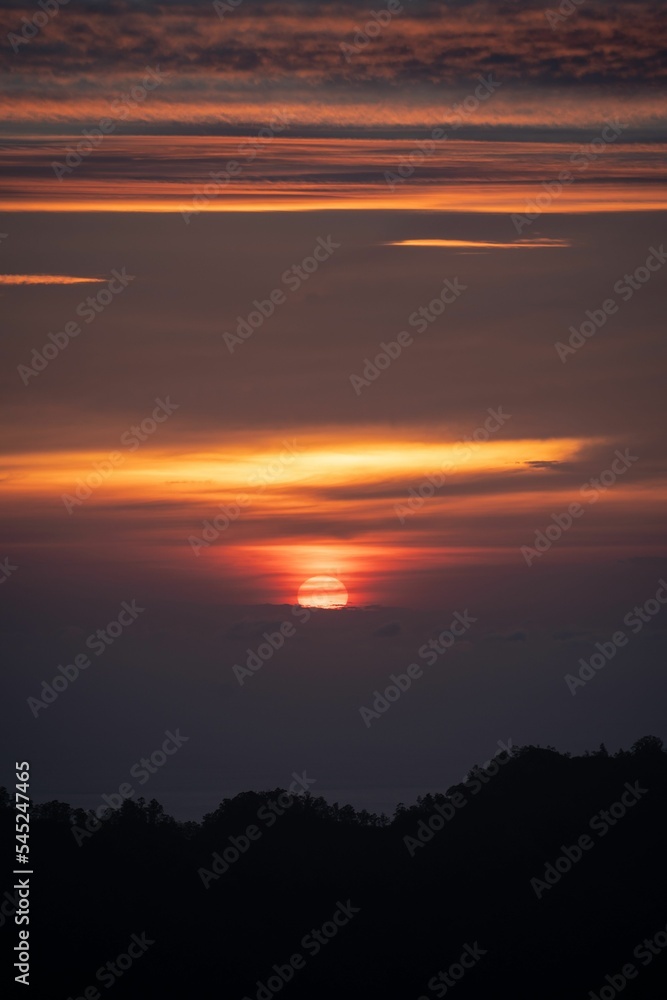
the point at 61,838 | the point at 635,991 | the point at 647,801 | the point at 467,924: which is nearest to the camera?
the point at 635,991

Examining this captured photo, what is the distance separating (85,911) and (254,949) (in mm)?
5685

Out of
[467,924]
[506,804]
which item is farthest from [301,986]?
[506,804]

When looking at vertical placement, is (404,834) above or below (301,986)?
above

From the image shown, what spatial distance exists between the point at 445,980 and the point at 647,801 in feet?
43.1

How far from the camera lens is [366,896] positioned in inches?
1807

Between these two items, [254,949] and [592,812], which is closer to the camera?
[254,949]

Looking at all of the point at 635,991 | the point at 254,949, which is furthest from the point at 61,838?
the point at 635,991

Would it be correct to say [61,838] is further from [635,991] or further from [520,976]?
[635,991]

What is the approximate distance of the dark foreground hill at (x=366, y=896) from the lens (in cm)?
4138

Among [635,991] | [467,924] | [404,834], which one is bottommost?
[635,991]

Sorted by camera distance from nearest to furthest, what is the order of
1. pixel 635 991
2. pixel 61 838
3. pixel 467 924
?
pixel 635 991 → pixel 467 924 → pixel 61 838

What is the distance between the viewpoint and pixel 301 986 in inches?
1626

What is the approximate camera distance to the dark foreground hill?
41375mm

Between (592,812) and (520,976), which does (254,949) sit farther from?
(592,812)
